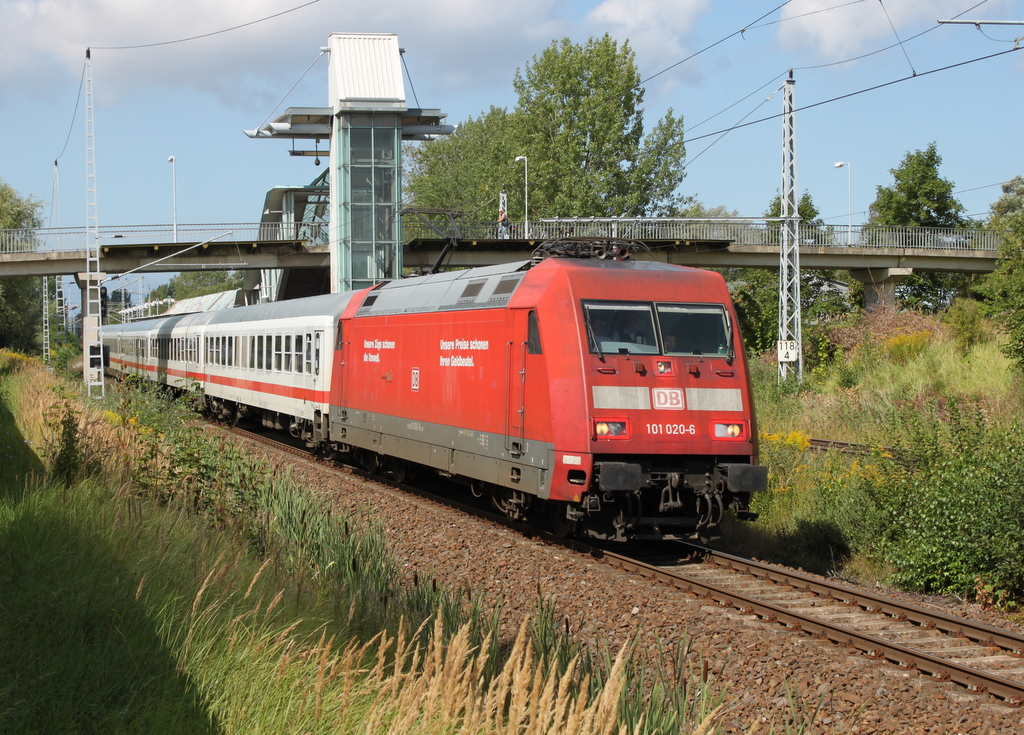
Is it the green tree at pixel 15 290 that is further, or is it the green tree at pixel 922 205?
the green tree at pixel 15 290

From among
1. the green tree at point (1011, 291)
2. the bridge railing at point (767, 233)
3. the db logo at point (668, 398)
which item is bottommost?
the db logo at point (668, 398)

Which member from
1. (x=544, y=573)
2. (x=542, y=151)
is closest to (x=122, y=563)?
(x=544, y=573)

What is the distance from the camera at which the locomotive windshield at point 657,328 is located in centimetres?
1003

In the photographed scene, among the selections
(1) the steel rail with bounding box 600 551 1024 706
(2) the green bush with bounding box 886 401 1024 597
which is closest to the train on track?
(1) the steel rail with bounding box 600 551 1024 706

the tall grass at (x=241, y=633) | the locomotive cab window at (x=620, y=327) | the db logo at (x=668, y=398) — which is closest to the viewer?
the tall grass at (x=241, y=633)

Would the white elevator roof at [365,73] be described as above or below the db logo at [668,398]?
above

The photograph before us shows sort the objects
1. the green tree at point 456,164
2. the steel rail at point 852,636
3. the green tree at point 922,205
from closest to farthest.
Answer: the steel rail at point 852,636 → the green tree at point 922,205 → the green tree at point 456,164

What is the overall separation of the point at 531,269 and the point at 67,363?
123 ft

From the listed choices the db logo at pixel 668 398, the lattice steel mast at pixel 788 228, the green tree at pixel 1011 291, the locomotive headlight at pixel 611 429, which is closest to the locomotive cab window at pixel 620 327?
the db logo at pixel 668 398

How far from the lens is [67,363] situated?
4238 centimetres

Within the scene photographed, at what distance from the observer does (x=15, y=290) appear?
185 ft

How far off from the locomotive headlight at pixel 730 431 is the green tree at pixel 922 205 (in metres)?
38.4

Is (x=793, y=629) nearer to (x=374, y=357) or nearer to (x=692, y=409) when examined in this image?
(x=692, y=409)

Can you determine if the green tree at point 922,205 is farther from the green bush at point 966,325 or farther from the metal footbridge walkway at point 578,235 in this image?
the green bush at point 966,325
